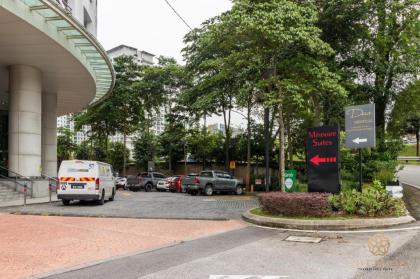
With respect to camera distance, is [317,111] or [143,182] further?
[143,182]

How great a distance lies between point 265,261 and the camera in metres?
7.87

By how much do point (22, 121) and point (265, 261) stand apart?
20544 millimetres

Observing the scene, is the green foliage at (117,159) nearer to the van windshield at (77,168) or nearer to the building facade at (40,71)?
the building facade at (40,71)

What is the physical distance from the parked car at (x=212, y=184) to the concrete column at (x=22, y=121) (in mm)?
10077

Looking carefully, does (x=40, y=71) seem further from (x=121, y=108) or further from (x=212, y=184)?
(x=121, y=108)

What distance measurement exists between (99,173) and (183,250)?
38.2 ft

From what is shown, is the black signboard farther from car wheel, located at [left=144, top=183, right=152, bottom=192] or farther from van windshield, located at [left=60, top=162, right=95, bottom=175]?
car wheel, located at [left=144, top=183, right=152, bottom=192]

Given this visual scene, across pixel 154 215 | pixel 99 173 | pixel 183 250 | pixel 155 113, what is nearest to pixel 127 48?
pixel 155 113

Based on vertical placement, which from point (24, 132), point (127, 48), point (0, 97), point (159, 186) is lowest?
point (159, 186)

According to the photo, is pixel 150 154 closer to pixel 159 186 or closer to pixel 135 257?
pixel 159 186

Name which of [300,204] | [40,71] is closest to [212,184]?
[40,71]

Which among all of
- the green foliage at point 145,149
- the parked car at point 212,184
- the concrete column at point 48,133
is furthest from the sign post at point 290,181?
the green foliage at point 145,149

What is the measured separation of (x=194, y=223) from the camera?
13359mm

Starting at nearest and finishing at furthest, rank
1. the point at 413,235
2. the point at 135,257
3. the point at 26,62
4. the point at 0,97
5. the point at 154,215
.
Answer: the point at 135,257, the point at 413,235, the point at 154,215, the point at 26,62, the point at 0,97
